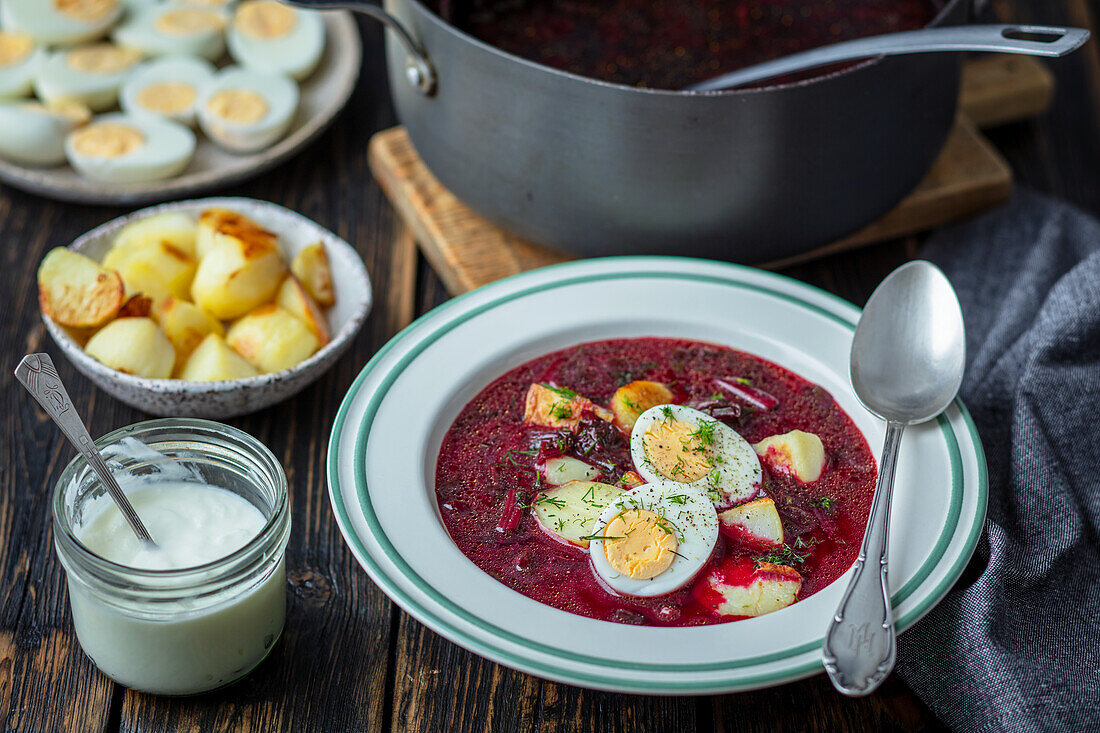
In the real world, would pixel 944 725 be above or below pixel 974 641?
below

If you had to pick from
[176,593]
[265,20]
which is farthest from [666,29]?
[176,593]

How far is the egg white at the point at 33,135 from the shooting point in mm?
2615

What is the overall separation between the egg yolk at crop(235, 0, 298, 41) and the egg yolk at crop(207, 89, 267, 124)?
284 millimetres

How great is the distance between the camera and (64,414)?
1.56m

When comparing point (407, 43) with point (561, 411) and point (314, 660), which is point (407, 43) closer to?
point (561, 411)

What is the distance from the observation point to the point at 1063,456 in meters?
2.01

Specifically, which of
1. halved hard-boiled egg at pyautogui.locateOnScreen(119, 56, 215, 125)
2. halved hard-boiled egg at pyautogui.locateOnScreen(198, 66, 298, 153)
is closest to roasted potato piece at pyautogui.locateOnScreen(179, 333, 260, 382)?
halved hard-boiled egg at pyautogui.locateOnScreen(198, 66, 298, 153)

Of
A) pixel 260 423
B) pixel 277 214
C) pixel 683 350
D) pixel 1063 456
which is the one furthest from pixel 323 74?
→ pixel 1063 456

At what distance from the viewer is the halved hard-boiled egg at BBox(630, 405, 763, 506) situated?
5.80 ft

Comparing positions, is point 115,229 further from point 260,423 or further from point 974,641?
point 974,641

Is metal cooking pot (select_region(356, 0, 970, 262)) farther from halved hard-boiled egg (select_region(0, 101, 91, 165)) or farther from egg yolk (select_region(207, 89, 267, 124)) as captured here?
halved hard-boiled egg (select_region(0, 101, 91, 165))

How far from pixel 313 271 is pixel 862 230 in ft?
3.99

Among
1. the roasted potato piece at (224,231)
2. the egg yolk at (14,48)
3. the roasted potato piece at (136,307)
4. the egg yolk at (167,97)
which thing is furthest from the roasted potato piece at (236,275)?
the egg yolk at (14,48)

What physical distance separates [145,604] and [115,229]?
1.06 meters
